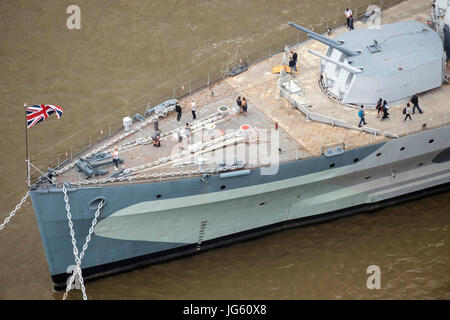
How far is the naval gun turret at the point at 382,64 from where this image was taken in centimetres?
2894

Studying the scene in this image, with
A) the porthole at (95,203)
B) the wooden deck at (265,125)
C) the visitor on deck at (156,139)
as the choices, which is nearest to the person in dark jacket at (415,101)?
the wooden deck at (265,125)

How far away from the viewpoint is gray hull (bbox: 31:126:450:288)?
25.8 m

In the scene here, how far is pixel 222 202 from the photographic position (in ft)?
88.8

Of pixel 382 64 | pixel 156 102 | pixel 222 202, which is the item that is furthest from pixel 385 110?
pixel 156 102

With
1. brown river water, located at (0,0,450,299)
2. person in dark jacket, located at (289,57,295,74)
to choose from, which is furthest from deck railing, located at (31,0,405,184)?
person in dark jacket, located at (289,57,295,74)

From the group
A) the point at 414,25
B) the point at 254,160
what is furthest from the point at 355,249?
the point at 414,25

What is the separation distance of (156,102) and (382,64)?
36.0 feet

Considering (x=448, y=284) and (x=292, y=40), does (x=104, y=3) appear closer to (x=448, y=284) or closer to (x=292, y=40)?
(x=292, y=40)

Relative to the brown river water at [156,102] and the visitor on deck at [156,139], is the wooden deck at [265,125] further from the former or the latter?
the brown river water at [156,102]

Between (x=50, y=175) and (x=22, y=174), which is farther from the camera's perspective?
(x=22, y=174)

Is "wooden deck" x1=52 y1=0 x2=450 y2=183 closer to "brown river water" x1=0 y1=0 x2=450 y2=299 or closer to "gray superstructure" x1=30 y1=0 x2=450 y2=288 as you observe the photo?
"gray superstructure" x1=30 y1=0 x2=450 y2=288

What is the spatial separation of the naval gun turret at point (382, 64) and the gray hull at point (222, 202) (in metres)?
2.24
